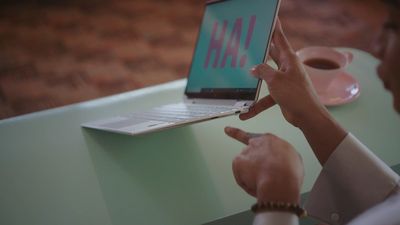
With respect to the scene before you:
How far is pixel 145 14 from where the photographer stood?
2.36 metres

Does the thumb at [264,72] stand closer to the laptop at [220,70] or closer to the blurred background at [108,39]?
the laptop at [220,70]

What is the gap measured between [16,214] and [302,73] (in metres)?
0.56

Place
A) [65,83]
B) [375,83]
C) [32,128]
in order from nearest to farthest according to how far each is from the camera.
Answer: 1. [32,128]
2. [375,83]
3. [65,83]

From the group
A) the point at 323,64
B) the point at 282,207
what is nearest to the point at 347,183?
the point at 282,207

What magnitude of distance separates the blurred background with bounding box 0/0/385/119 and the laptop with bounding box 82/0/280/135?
92 centimetres

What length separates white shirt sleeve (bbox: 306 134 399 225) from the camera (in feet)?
2.26

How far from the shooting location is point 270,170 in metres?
0.60

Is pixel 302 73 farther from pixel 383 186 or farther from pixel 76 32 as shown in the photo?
pixel 76 32

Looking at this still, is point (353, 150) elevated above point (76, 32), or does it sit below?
below

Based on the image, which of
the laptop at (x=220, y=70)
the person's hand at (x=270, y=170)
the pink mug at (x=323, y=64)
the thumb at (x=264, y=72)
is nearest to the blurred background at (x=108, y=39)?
the pink mug at (x=323, y=64)

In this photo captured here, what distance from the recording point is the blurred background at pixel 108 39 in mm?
1749

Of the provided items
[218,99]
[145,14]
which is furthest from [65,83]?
[218,99]

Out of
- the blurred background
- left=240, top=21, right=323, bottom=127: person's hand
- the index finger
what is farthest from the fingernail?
the blurred background

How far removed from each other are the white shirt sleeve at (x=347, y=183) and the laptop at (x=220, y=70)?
19 centimetres
